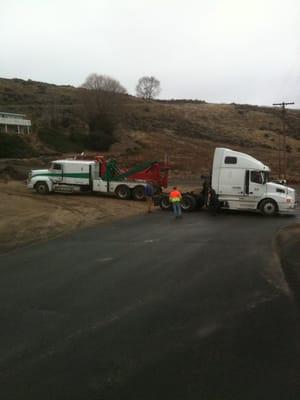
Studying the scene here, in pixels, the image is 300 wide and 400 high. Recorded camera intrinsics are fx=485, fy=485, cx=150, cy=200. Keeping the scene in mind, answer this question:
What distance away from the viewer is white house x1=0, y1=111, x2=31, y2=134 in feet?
211

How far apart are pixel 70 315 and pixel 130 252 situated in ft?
22.5

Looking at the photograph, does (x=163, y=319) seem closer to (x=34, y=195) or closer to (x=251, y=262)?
(x=251, y=262)

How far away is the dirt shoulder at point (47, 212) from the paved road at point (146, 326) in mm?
4401

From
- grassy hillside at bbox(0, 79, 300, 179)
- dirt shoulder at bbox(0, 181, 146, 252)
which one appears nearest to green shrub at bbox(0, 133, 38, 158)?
grassy hillside at bbox(0, 79, 300, 179)

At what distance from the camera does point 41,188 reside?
118ft

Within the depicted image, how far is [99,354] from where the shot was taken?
21.6ft

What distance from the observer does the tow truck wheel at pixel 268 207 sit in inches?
1081

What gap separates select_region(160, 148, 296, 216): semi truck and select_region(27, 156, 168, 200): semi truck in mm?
7216

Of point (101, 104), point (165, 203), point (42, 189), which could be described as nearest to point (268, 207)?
point (165, 203)

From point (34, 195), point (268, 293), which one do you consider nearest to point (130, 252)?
point (268, 293)

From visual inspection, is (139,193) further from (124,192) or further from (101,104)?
(101,104)

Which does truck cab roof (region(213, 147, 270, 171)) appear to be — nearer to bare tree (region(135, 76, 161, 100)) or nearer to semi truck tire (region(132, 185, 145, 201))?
semi truck tire (region(132, 185, 145, 201))

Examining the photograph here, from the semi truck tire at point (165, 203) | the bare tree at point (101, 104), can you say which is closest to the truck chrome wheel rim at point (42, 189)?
the semi truck tire at point (165, 203)

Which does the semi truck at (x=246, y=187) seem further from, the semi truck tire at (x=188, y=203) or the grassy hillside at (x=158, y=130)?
the grassy hillside at (x=158, y=130)
